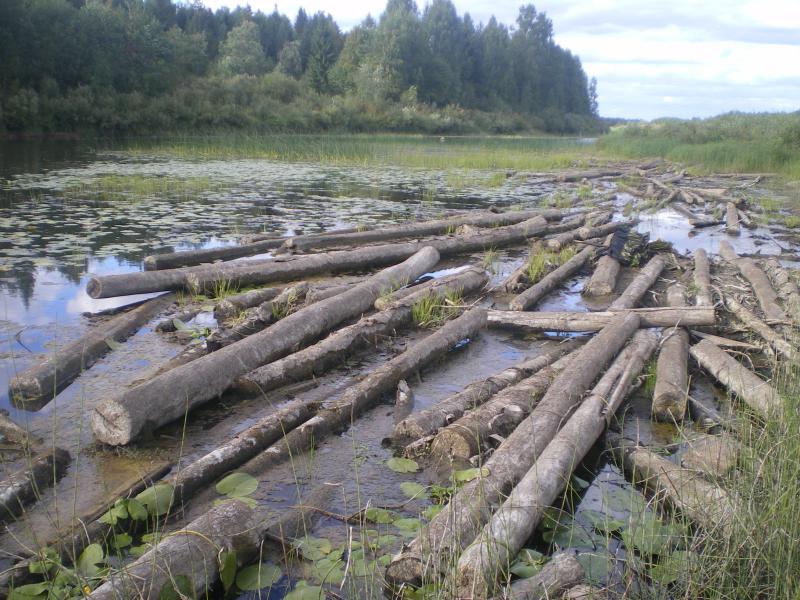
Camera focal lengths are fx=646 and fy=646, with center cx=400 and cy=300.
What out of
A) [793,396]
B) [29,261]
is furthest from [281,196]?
[793,396]

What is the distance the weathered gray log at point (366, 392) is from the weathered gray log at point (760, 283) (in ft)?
9.10

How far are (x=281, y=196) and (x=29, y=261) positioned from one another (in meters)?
7.19

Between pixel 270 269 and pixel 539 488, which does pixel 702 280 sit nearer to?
pixel 270 269

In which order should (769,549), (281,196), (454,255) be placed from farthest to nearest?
(281,196) → (454,255) → (769,549)

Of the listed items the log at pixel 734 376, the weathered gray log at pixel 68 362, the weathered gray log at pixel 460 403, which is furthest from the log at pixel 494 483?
the weathered gray log at pixel 68 362

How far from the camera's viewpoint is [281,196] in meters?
14.7

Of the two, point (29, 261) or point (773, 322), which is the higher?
point (773, 322)

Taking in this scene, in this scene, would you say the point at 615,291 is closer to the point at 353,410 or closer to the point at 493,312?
the point at 493,312

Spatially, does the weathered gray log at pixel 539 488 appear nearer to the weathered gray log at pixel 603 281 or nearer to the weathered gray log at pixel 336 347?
the weathered gray log at pixel 336 347

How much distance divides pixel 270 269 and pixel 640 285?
4181 millimetres

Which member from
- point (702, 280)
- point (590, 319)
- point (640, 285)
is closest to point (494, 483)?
point (590, 319)

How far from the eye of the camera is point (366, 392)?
14.4 feet

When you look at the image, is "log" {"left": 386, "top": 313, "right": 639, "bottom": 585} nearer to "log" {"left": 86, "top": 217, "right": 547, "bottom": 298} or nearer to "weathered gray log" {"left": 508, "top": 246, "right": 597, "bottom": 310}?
"weathered gray log" {"left": 508, "top": 246, "right": 597, "bottom": 310}

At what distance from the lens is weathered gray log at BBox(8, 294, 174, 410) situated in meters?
4.36
